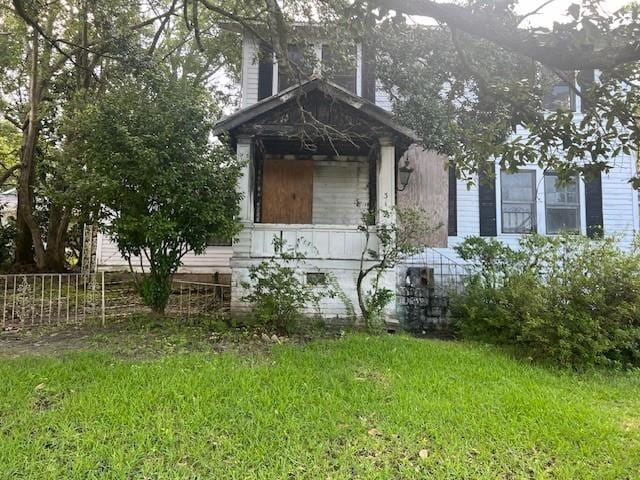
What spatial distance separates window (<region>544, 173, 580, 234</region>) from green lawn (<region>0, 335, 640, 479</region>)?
243 inches

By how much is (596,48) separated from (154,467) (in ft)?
14.6

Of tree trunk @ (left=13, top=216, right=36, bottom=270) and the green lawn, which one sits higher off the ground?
tree trunk @ (left=13, top=216, right=36, bottom=270)

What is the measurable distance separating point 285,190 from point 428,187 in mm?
3563

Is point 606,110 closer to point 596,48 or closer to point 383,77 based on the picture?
point 596,48

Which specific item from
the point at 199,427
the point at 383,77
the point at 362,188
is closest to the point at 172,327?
the point at 199,427

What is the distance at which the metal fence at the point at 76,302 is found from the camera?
24.6ft

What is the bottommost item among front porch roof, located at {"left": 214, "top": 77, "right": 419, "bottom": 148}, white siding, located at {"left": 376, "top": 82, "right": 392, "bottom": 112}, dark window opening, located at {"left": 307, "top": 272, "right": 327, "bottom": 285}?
dark window opening, located at {"left": 307, "top": 272, "right": 327, "bottom": 285}

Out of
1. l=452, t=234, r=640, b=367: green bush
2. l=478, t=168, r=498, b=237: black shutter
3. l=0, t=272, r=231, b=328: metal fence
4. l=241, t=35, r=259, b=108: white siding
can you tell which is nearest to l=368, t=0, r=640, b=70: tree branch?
l=452, t=234, r=640, b=367: green bush

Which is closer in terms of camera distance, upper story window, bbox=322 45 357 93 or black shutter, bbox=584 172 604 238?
upper story window, bbox=322 45 357 93

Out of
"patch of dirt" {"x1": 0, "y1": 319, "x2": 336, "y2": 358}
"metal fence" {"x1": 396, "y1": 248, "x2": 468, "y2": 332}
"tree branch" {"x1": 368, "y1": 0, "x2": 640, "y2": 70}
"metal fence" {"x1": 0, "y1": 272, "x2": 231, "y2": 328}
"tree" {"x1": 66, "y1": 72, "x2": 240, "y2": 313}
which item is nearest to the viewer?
"tree branch" {"x1": 368, "y1": 0, "x2": 640, "y2": 70}

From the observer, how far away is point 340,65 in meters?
9.27

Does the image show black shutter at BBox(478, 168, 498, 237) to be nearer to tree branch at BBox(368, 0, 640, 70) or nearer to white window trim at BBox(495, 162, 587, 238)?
white window trim at BBox(495, 162, 587, 238)

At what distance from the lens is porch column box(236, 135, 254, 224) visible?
27.0 feet

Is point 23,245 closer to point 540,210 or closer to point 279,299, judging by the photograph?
Answer: point 279,299
